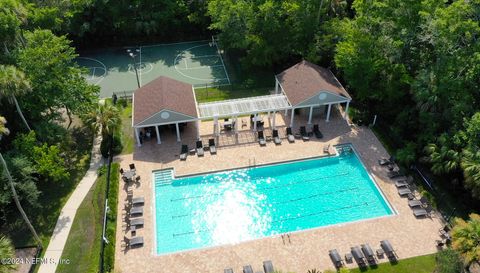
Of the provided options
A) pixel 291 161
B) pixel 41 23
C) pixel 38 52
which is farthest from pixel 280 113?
pixel 41 23

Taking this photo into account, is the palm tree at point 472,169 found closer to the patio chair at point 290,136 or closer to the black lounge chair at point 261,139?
the patio chair at point 290,136

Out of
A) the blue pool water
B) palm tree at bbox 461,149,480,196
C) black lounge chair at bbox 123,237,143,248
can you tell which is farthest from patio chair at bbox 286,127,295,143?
black lounge chair at bbox 123,237,143,248

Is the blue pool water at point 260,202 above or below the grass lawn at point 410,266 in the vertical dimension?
above

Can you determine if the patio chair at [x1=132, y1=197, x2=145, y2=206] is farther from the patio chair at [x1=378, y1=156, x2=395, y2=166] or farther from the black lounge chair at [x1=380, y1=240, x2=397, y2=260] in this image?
the patio chair at [x1=378, y1=156, x2=395, y2=166]

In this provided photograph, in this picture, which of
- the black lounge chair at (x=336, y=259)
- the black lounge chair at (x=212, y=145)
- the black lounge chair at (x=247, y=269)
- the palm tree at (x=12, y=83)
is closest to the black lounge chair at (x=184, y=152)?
the black lounge chair at (x=212, y=145)

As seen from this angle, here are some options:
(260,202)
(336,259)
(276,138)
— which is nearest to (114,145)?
(260,202)

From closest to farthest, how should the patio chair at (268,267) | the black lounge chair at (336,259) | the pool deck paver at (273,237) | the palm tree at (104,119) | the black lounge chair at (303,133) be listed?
1. the patio chair at (268,267)
2. the black lounge chair at (336,259)
3. the pool deck paver at (273,237)
4. the palm tree at (104,119)
5. the black lounge chair at (303,133)

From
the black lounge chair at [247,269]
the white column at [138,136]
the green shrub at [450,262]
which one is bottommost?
the green shrub at [450,262]

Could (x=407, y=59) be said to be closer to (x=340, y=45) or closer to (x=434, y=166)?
(x=340, y=45)
